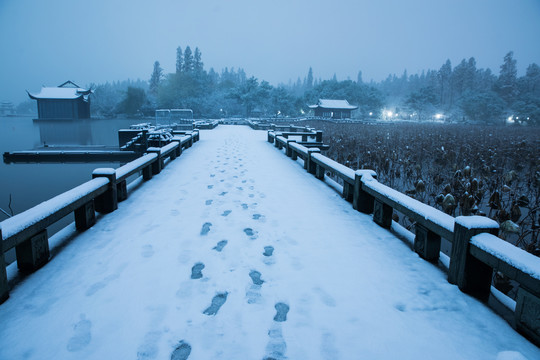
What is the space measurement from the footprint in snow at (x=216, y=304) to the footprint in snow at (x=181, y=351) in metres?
0.38

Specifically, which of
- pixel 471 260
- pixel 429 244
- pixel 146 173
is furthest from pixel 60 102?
pixel 471 260

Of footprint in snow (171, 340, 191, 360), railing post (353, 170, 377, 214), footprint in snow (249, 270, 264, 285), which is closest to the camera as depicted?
footprint in snow (171, 340, 191, 360)

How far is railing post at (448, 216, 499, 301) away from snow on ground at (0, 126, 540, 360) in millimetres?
120

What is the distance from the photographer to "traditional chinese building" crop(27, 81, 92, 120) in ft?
174

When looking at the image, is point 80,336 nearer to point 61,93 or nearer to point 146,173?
point 146,173

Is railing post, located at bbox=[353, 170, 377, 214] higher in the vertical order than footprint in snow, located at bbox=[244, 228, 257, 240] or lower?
higher

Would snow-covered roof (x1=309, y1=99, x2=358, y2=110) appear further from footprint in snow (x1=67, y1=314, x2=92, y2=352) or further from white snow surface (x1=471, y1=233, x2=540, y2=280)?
footprint in snow (x1=67, y1=314, x2=92, y2=352)

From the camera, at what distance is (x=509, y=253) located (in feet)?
8.13

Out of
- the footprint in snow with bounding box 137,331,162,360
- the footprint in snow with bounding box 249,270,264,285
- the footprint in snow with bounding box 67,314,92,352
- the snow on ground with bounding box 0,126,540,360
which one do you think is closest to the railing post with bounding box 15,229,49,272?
the snow on ground with bounding box 0,126,540,360

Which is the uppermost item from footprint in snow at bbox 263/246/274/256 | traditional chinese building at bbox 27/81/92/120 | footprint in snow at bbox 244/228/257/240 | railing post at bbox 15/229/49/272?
traditional chinese building at bbox 27/81/92/120

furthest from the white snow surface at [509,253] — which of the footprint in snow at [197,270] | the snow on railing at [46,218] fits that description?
the snow on railing at [46,218]

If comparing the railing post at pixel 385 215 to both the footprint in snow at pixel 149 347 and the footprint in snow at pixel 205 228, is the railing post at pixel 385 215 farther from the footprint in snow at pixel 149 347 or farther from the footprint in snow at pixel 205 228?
the footprint in snow at pixel 149 347

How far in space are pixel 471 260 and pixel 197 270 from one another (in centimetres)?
263

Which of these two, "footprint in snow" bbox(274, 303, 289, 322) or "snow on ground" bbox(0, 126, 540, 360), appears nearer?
"snow on ground" bbox(0, 126, 540, 360)
